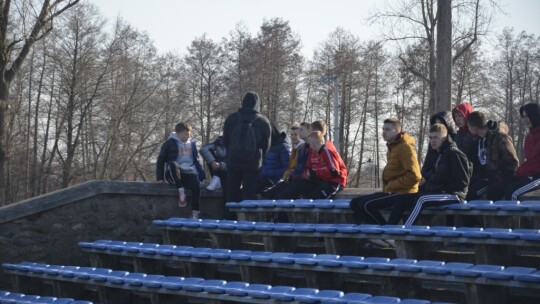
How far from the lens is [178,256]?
344 inches

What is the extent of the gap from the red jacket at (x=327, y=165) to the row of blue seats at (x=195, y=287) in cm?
235

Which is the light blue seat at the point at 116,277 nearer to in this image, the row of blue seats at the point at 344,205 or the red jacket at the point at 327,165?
the row of blue seats at the point at 344,205

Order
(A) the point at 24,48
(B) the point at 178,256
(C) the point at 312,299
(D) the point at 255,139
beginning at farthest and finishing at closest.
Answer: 1. (A) the point at 24,48
2. (D) the point at 255,139
3. (B) the point at 178,256
4. (C) the point at 312,299

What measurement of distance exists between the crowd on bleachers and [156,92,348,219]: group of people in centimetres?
1

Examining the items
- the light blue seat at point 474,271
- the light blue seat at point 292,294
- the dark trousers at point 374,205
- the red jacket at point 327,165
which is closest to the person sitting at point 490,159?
the dark trousers at point 374,205

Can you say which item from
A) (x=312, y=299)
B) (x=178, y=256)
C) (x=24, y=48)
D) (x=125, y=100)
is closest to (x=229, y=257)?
(x=178, y=256)

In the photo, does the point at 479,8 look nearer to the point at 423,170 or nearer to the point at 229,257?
the point at 423,170

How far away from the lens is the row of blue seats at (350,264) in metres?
6.01

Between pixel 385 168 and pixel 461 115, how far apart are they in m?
1.39

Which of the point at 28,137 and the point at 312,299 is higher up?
the point at 28,137

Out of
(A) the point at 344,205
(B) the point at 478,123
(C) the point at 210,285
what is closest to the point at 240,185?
(A) the point at 344,205

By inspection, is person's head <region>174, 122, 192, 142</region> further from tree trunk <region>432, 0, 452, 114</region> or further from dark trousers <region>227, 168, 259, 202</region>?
tree trunk <region>432, 0, 452, 114</region>

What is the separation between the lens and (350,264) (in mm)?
7031

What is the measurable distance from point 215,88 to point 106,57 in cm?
713
